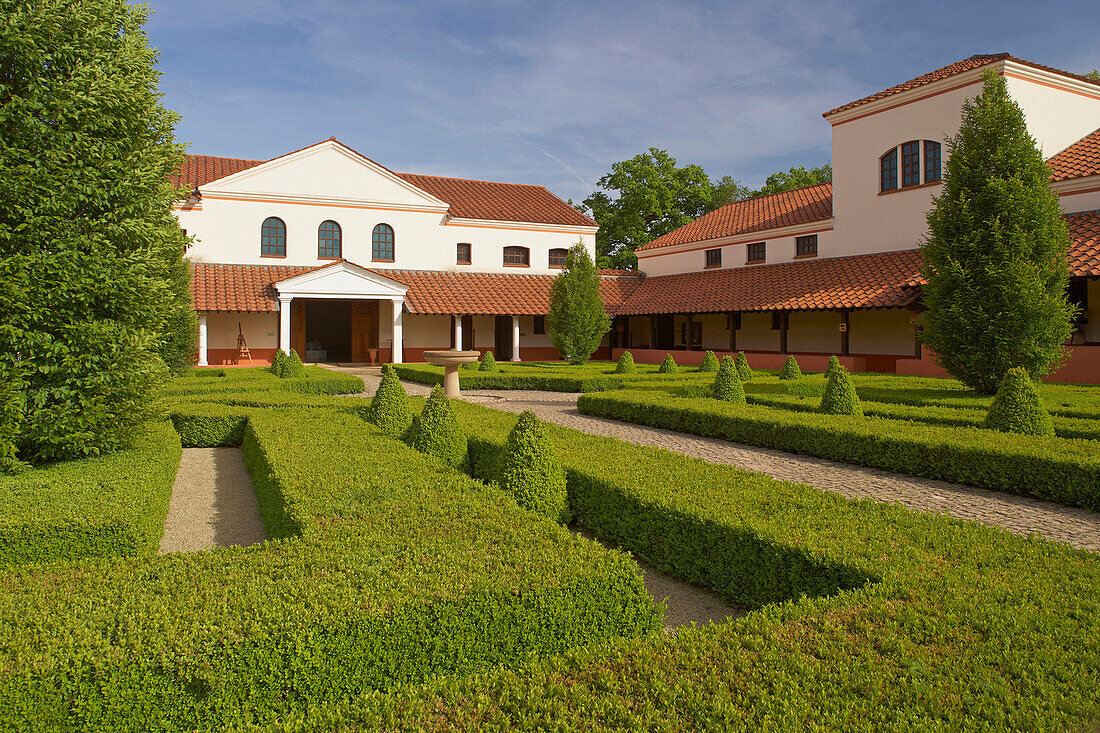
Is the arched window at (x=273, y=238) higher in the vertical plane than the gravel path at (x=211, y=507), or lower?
higher

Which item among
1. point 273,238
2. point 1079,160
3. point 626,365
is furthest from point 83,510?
point 273,238

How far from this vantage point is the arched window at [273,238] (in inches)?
1165

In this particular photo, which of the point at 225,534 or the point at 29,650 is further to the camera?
the point at 225,534

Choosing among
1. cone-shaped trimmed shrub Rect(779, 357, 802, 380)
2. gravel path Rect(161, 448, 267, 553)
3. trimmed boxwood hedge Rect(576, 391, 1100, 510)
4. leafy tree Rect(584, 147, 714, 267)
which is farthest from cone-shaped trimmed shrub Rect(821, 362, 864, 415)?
leafy tree Rect(584, 147, 714, 267)

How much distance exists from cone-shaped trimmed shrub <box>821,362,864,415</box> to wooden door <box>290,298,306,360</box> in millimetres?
24559

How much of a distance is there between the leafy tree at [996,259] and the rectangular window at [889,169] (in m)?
9.48

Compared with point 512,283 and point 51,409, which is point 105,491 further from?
point 512,283

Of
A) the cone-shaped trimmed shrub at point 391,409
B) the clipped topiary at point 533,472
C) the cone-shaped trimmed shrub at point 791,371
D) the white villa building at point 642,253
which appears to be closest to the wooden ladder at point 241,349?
the white villa building at point 642,253

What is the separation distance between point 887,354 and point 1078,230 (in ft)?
22.4

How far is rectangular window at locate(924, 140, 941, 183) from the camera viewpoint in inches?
883

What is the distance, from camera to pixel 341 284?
28.3 meters

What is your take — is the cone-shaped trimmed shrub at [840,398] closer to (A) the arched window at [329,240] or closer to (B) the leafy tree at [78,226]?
(B) the leafy tree at [78,226]

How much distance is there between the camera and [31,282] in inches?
274

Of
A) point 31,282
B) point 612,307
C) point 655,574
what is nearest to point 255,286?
point 612,307
